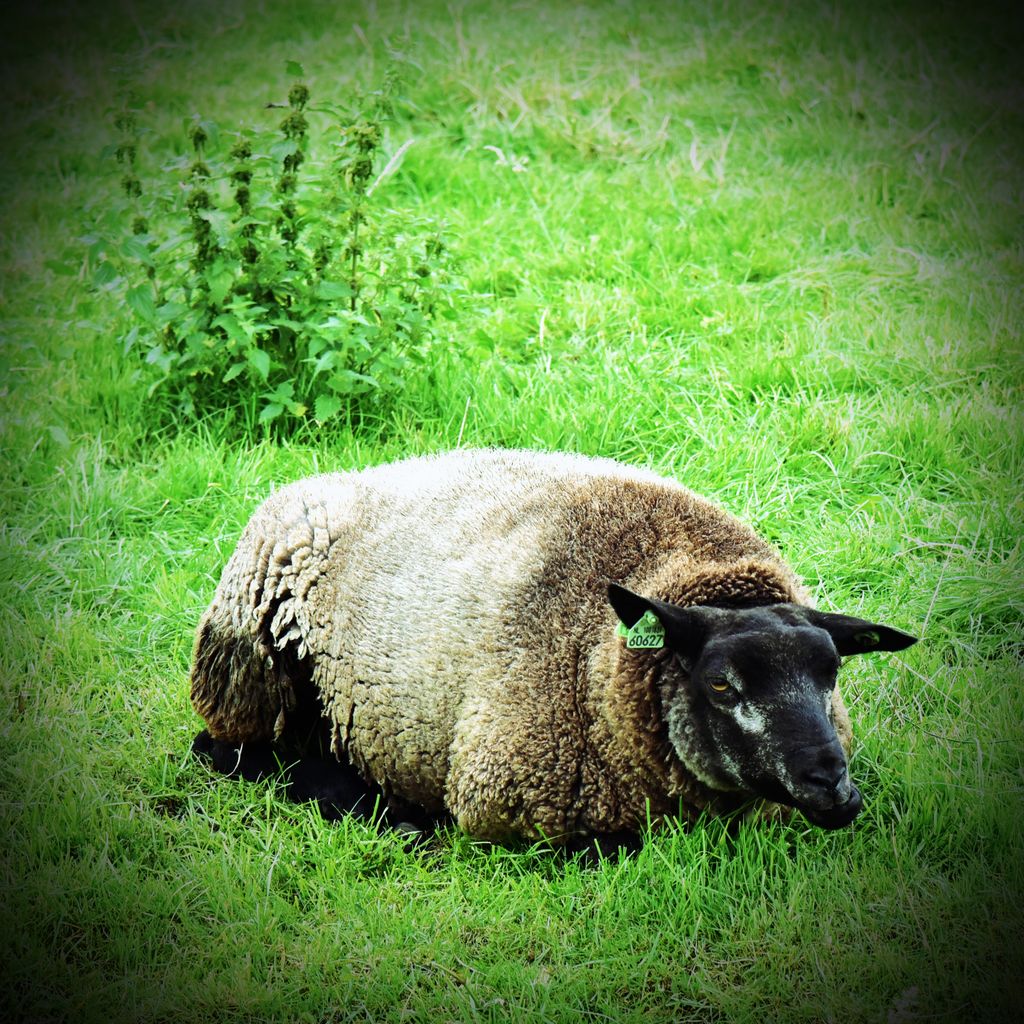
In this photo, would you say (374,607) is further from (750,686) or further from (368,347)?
(368,347)

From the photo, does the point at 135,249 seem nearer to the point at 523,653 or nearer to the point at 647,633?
the point at 523,653

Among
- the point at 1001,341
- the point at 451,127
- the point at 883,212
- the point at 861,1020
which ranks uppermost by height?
the point at 451,127

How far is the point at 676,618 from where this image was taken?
3.49 meters

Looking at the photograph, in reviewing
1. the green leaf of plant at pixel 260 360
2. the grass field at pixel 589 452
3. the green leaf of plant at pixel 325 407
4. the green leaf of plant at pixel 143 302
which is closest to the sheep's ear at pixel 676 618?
the grass field at pixel 589 452

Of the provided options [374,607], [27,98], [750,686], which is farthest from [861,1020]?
[27,98]

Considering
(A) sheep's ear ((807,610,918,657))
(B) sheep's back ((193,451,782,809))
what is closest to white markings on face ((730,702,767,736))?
(A) sheep's ear ((807,610,918,657))

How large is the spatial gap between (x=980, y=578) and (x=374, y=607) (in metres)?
2.65

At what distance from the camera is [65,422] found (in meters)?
6.42

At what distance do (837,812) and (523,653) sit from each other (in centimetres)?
117

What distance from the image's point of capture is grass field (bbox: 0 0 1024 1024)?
3445mm

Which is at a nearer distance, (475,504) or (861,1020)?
(861,1020)

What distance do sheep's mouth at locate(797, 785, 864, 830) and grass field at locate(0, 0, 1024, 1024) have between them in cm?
31


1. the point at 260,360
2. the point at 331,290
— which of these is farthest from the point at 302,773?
the point at 331,290

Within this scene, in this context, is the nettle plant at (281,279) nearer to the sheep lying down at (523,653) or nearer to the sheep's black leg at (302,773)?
the sheep lying down at (523,653)
